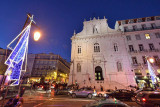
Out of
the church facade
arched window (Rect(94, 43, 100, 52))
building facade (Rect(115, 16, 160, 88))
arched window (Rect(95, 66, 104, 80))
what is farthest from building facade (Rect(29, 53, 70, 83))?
building facade (Rect(115, 16, 160, 88))

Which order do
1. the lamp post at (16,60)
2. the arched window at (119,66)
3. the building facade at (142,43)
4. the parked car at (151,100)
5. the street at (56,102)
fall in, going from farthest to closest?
the arched window at (119,66)
the building facade at (142,43)
the street at (56,102)
the parked car at (151,100)
the lamp post at (16,60)

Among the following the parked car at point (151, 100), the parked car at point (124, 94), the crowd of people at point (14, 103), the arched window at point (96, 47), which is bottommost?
the parked car at point (124, 94)

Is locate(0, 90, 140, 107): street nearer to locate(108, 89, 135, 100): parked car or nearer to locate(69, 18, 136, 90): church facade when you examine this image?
locate(108, 89, 135, 100): parked car

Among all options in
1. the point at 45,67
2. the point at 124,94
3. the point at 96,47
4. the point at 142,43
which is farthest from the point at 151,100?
the point at 45,67

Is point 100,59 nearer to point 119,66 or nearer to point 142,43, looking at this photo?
point 119,66

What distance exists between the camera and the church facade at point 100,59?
21.0 m

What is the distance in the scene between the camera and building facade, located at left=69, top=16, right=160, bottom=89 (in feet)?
69.1

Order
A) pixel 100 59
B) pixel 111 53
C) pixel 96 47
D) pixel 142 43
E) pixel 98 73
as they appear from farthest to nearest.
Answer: pixel 96 47 → pixel 111 53 → pixel 100 59 → pixel 98 73 → pixel 142 43

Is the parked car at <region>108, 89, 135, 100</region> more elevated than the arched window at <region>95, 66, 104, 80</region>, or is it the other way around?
the arched window at <region>95, 66, 104, 80</region>

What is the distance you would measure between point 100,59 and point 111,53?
12.3ft

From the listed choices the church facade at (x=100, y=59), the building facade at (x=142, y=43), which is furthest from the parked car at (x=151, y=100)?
the building facade at (x=142, y=43)

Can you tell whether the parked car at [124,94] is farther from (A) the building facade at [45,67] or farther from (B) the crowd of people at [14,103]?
(A) the building facade at [45,67]

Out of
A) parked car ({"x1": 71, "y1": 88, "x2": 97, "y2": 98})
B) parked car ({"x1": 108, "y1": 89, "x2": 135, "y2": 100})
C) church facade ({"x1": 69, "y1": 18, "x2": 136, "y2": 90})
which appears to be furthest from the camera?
church facade ({"x1": 69, "y1": 18, "x2": 136, "y2": 90})

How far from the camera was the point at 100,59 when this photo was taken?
23672 millimetres
